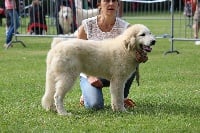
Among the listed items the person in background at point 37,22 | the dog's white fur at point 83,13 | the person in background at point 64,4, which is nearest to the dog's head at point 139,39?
the dog's white fur at point 83,13

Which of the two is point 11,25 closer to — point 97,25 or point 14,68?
point 14,68

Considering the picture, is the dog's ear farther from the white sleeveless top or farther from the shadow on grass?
the shadow on grass

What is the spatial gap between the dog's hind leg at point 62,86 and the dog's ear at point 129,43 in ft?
2.11

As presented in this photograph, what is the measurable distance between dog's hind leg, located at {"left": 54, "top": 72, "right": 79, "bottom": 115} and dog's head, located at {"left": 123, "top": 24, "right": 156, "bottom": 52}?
68 centimetres

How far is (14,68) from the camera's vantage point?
33.8ft

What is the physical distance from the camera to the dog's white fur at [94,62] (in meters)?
5.75

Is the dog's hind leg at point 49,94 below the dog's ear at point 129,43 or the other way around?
below

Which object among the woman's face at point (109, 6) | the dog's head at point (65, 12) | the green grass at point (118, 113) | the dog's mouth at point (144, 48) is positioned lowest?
the green grass at point (118, 113)

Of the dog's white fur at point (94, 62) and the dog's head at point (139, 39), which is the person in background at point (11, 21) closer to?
the dog's white fur at point (94, 62)

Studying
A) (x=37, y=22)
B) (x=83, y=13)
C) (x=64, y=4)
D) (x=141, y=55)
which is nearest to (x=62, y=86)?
(x=141, y=55)

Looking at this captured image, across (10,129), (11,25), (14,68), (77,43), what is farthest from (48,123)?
(11,25)

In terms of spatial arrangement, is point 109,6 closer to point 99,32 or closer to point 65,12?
point 99,32

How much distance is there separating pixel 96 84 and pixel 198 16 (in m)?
9.03

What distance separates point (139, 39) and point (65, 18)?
10.9 metres
